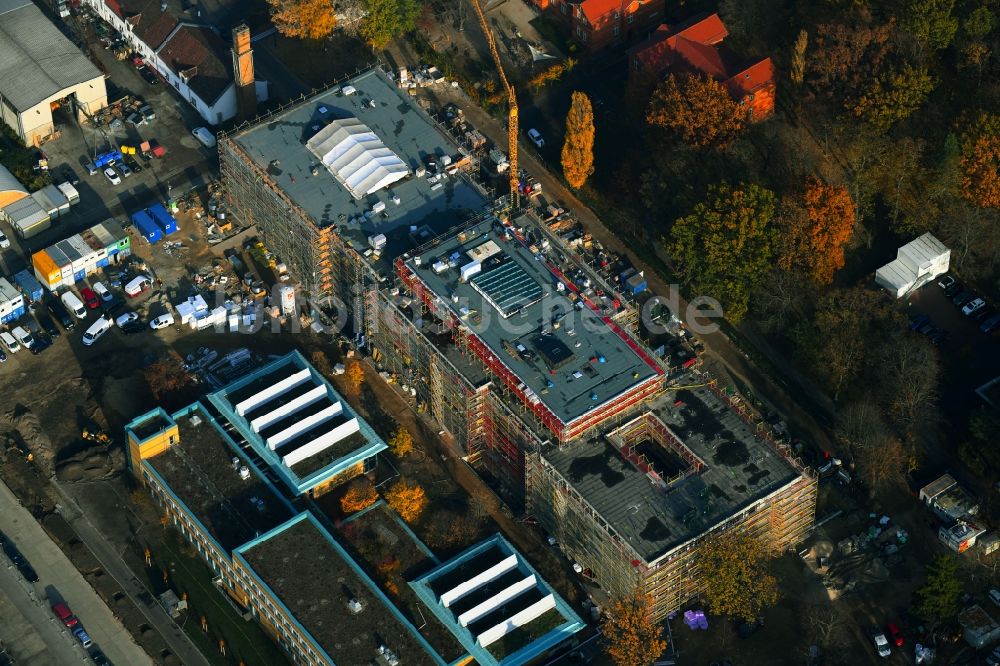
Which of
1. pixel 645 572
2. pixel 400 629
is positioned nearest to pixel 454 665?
pixel 400 629

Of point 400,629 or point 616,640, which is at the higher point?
point 400,629

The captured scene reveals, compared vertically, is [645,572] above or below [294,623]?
below

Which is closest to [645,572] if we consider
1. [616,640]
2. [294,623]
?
[616,640]

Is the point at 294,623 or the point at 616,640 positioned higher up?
the point at 294,623

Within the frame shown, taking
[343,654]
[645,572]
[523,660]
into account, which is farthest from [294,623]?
[645,572]

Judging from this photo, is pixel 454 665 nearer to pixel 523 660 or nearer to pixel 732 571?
pixel 523 660

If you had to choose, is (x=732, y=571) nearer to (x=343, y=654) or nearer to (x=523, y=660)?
(x=523, y=660)

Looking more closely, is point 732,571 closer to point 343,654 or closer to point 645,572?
point 645,572
